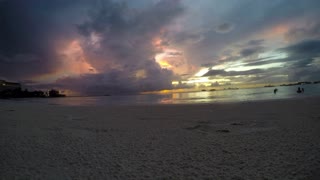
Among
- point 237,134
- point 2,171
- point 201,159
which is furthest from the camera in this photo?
point 237,134

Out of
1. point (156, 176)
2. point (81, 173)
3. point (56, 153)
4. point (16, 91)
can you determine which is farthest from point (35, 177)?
point (16, 91)

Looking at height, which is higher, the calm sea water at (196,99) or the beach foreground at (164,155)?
the calm sea water at (196,99)

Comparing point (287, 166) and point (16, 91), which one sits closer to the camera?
point (287, 166)

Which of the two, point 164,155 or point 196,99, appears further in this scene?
point 196,99

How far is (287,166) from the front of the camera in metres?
5.41

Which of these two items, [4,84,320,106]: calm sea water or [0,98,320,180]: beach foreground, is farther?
[4,84,320,106]: calm sea water

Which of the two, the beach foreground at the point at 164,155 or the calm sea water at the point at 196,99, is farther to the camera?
the calm sea water at the point at 196,99

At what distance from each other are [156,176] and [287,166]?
10.6ft

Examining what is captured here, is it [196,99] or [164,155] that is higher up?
[196,99]

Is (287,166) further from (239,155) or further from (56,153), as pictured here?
(56,153)

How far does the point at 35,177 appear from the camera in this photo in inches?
196

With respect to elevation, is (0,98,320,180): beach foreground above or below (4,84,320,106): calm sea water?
below

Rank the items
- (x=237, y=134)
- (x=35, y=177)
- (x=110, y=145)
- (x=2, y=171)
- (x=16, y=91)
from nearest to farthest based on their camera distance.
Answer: (x=35, y=177), (x=2, y=171), (x=110, y=145), (x=237, y=134), (x=16, y=91)

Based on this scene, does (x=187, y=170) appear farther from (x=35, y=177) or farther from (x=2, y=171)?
(x=2, y=171)
